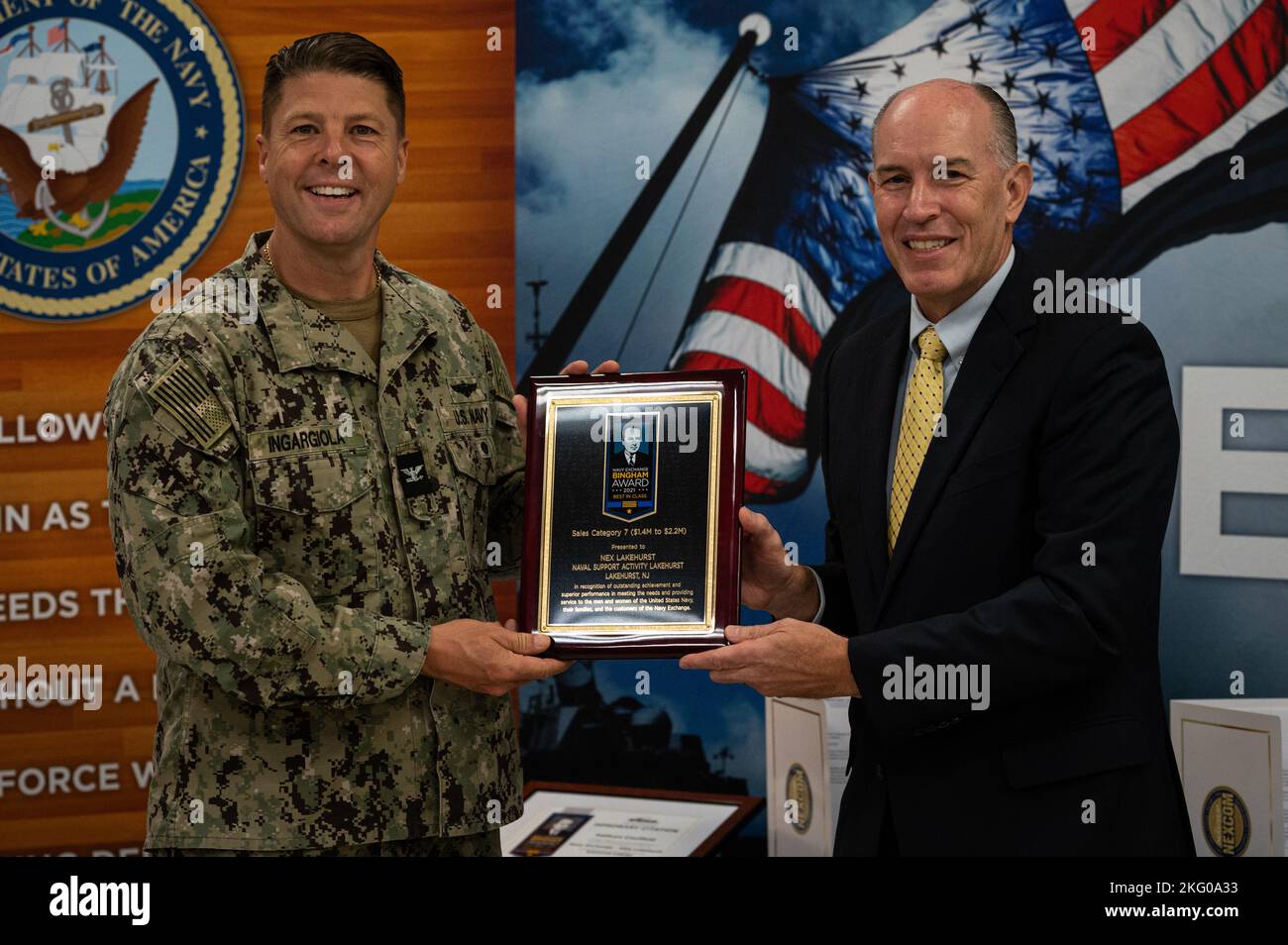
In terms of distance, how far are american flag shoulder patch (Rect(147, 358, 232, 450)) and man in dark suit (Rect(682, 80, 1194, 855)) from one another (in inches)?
38.8

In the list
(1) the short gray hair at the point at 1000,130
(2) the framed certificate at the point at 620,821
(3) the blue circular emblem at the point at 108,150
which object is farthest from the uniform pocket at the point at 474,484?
(3) the blue circular emblem at the point at 108,150

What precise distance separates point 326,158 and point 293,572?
2.68 ft

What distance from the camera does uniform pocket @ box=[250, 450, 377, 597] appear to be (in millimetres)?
2318

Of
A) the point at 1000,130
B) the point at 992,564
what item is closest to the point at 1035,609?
the point at 992,564

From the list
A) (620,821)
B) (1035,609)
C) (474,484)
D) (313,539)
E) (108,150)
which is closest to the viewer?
(1035,609)

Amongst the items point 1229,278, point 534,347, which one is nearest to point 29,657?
point 534,347

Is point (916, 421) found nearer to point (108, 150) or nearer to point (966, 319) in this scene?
point (966, 319)

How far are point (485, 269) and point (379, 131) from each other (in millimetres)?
1797

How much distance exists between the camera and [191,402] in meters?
2.26

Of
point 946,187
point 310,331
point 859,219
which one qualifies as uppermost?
point 859,219
